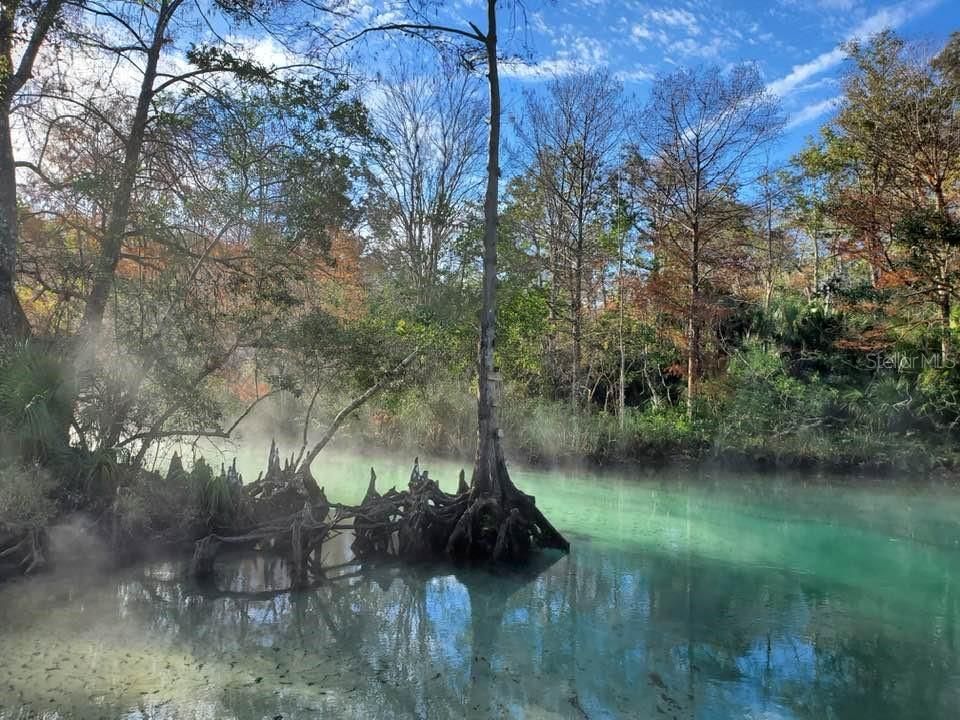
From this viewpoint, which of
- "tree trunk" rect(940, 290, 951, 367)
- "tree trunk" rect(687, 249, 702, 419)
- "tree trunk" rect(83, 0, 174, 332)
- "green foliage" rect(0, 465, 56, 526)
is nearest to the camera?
"green foliage" rect(0, 465, 56, 526)

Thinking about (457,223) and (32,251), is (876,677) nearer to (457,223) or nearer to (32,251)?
(32,251)

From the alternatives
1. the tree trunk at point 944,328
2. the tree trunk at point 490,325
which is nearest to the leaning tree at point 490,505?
the tree trunk at point 490,325

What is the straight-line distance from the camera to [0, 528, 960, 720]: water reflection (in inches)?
187

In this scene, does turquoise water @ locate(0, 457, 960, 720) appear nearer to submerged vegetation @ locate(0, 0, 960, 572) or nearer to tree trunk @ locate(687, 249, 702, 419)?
submerged vegetation @ locate(0, 0, 960, 572)

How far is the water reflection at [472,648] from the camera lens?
15.6ft

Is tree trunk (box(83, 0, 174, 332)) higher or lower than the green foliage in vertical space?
higher

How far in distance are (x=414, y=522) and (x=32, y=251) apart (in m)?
6.44

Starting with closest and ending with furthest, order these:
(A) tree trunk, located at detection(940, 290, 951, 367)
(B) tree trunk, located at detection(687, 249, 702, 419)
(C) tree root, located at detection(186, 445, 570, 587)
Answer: (C) tree root, located at detection(186, 445, 570, 587) < (A) tree trunk, located at detection(940, 290, 951, 367) < (B) tree trunk, located at detection(687, 249, 702, 419)

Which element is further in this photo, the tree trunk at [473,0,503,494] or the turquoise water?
the tree trunk at [473,0,503,494]

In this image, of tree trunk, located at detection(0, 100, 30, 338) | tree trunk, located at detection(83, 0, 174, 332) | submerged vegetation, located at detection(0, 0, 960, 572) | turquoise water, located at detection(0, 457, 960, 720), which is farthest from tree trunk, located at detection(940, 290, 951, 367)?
tree trunk, located at detection(0, 100, 30, 338)

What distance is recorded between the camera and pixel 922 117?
17297 millimetres

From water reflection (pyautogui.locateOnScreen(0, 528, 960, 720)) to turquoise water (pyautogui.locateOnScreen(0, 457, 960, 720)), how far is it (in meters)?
0.02

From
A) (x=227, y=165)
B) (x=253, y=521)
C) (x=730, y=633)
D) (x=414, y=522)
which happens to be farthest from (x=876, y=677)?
(x=227, y=165)

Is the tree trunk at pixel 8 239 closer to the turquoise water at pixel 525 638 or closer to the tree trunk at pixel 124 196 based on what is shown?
the tree trunk at pixel 124 196
